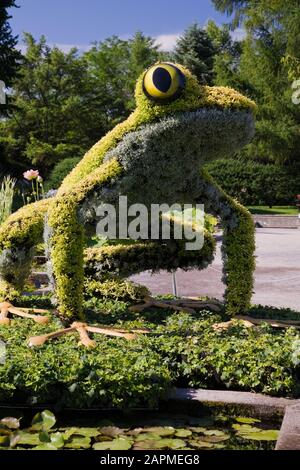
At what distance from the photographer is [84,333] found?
497cm

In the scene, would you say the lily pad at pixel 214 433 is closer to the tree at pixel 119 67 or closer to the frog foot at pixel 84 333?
the frog foot at pixel 84 333

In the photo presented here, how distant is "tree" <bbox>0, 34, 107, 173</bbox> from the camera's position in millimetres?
34344

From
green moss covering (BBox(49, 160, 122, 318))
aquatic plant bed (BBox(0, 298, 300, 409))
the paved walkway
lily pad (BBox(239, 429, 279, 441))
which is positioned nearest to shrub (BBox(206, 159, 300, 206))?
the paved walkway

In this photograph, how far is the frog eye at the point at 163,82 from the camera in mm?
5195

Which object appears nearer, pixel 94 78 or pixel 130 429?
pixel 130 429

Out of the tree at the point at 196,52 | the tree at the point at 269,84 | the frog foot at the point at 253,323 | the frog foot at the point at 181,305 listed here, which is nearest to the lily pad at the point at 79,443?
the frog foot at the point at 253,323

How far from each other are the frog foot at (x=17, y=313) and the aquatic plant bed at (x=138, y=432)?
165cm

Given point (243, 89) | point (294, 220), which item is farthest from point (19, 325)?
point (243, 89)

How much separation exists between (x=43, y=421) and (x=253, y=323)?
251cm

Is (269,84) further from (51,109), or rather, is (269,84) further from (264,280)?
(264,280)

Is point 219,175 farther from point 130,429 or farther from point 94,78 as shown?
point 130,429

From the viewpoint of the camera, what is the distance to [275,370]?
4180 millimetres

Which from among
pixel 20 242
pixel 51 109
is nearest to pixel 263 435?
pixel 20 242
